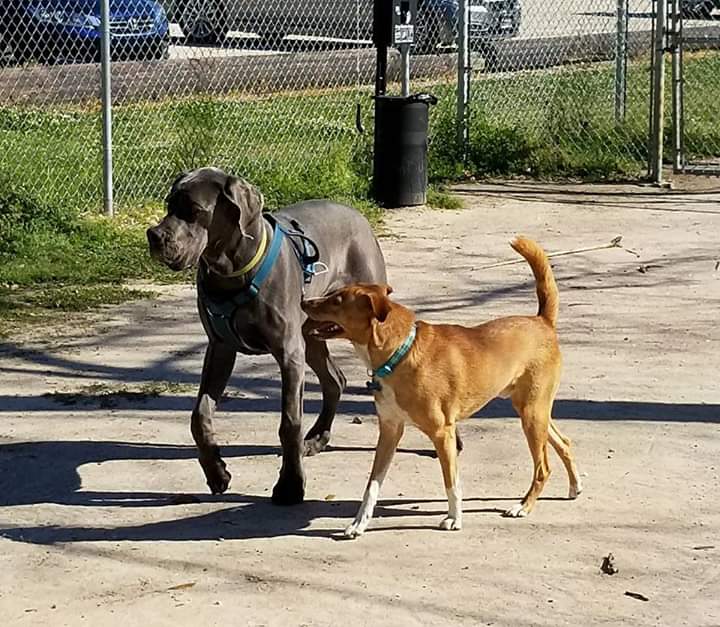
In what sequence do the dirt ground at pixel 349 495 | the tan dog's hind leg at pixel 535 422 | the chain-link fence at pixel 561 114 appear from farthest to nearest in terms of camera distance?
the chain-link fence at pixel 561 114 < the tan dog's hind leg at pixel 535 422 < the dirt ground at pixel 349 495

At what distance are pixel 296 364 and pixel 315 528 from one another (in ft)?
2.06

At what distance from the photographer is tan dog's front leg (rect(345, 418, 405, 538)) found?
16.3ft

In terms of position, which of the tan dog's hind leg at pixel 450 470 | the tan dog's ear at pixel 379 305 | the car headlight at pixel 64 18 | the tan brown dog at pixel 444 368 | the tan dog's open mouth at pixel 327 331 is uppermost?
the car headlight at pixel 64 18

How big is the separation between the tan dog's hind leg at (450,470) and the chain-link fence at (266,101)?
6.41 meters

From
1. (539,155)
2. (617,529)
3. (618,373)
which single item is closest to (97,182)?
(539,155)

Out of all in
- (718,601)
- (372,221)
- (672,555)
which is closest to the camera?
(718,601)

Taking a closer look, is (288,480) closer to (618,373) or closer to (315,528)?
(315,528)

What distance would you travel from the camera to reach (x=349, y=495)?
5457 millimetres

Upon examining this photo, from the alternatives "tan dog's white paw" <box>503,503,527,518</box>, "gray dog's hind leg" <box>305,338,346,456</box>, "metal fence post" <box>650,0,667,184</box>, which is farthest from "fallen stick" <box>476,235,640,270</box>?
"tan dog's white paw" <box>503,503,527,518</box>

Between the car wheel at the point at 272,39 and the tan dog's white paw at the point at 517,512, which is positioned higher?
the car wheel at the point at 272,39

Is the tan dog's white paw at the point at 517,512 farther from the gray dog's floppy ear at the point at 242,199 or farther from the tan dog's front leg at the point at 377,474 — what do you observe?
the gray dog's floppy ear at the point at 242,199

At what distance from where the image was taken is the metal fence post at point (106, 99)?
10.5 meters

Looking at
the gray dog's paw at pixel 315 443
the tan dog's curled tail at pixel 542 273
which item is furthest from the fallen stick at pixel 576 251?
the tan dog's curled tail at pixel 542 273

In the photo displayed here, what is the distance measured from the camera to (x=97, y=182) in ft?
38.1
